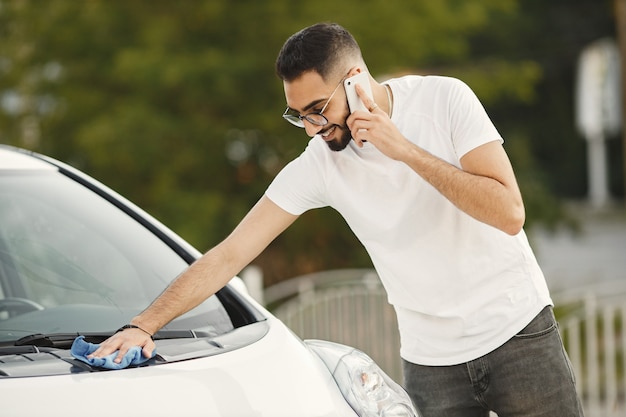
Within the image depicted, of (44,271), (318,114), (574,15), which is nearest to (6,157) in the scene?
(44,271)

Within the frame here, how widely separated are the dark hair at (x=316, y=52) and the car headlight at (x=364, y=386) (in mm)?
746

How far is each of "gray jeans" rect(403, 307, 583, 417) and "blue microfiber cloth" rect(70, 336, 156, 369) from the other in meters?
0.88

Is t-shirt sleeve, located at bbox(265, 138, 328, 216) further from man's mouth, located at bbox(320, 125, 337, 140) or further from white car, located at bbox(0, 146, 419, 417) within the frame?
white car, located at bbox(0, 146, 419, 417)

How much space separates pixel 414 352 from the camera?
9.36 feet

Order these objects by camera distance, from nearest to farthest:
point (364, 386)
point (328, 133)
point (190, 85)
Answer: point (364, 386)
point (328, 133)
point (190, 85)

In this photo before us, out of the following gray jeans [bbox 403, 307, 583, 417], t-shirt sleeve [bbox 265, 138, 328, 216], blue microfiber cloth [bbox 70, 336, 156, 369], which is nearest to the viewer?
blue microfiber cloth [bbox 70, 336, 156, 369]

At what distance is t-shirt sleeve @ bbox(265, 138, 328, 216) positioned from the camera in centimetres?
285

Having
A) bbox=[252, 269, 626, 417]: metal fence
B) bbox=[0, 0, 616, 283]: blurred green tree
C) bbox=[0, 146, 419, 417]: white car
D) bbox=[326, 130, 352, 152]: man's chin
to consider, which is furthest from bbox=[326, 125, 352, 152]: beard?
bbox=[0, 0, 616, 283]: blurred green tree

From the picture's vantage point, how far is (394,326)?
696 cm

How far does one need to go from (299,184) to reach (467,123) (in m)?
0.53

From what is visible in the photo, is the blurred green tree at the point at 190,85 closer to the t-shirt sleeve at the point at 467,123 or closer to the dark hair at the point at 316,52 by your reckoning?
the dark hair at the point at 316,52

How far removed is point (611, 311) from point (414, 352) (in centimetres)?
343

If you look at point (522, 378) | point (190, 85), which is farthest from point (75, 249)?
point (190, 85)

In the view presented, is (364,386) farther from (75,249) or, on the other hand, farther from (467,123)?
(75,249)
